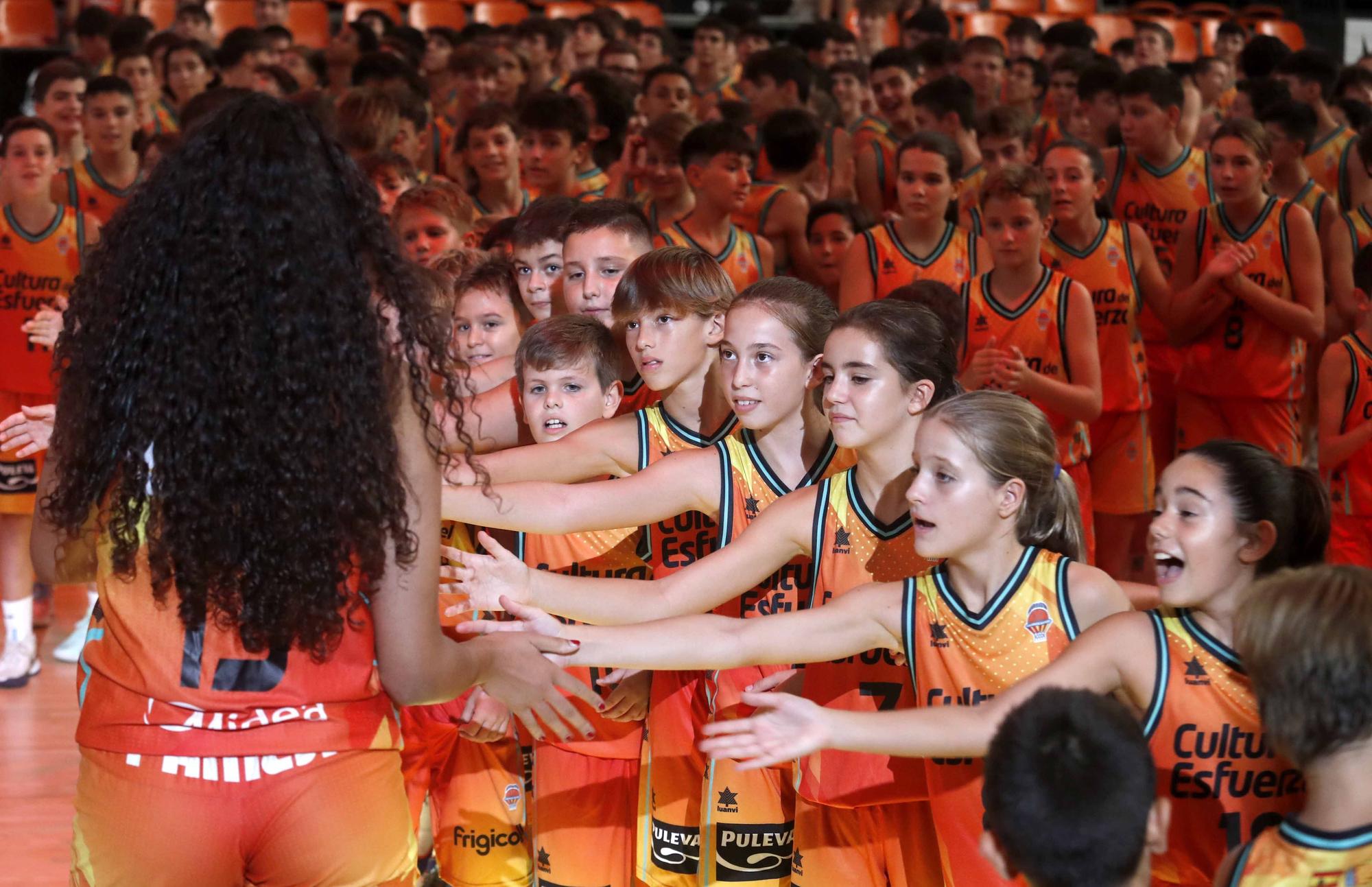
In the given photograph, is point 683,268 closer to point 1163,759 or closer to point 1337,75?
point 1163,759

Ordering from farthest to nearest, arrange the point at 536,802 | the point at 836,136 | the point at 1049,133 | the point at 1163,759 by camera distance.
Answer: the point at 1049,133 → the point at 836,136 → the point at 536,802 → the point at 1163,759

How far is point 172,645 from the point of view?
226 centimetres

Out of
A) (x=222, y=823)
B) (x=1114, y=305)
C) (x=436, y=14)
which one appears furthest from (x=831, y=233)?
(x=436, y=14)

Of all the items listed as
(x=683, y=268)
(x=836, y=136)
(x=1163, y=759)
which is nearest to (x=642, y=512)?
(x=683, y=268)

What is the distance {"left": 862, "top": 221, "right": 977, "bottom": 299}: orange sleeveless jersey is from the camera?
21.1 feet

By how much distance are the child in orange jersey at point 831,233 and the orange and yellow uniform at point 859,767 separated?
3.91m

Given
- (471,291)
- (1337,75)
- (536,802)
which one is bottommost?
(536,802)

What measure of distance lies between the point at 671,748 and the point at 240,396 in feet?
6.27

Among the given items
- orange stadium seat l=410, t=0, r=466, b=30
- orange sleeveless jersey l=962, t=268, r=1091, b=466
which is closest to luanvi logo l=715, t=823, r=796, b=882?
orange sleeveless jersey l=962, t=268, r=1091, b=466

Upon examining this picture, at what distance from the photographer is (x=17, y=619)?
6277 millimetres

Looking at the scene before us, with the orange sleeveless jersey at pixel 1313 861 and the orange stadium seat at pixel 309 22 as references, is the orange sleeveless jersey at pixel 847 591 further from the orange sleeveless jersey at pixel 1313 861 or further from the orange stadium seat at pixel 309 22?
the orange stadium seat at pixel 309 22

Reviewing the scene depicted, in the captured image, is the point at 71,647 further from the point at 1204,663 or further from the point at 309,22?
the point at 309,22

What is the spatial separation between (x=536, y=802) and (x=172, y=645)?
180 centimetres

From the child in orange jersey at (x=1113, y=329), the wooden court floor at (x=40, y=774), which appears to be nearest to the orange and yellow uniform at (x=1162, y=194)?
the child in orange jersey at (x=1113, y=329)
